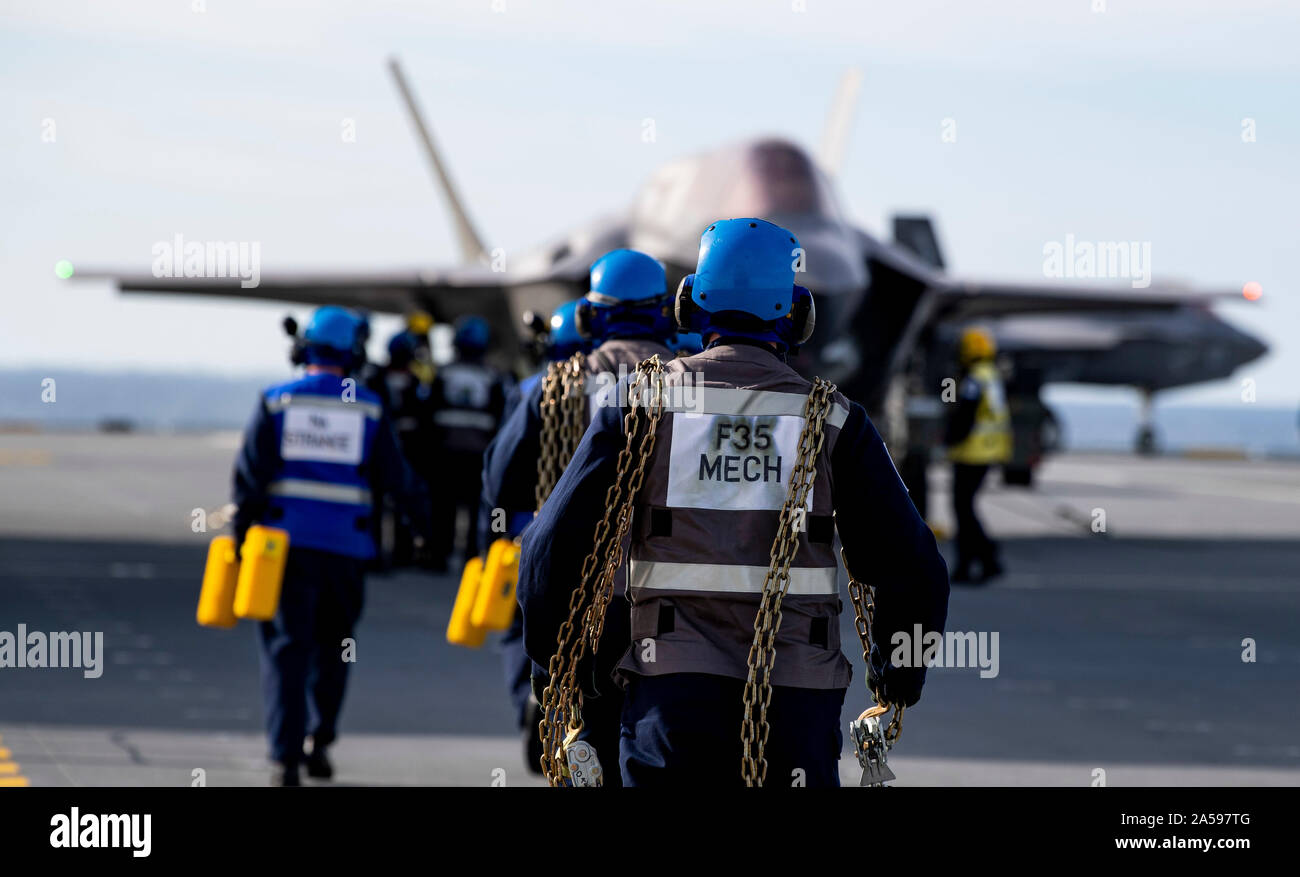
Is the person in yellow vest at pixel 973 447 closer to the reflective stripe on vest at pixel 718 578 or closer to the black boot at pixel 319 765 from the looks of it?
the black boot at pixel 319 765

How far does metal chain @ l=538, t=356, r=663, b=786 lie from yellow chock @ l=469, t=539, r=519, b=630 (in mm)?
2291

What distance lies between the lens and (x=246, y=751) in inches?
275

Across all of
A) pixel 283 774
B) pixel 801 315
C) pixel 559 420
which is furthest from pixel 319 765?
pixel 801 315

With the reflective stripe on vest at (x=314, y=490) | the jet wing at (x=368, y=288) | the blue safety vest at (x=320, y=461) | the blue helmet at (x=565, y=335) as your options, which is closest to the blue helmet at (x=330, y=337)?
the blue safety vest at (x=320, y=461)

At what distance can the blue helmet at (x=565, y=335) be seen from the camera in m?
6.32

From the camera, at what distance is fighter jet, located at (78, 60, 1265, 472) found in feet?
50.5

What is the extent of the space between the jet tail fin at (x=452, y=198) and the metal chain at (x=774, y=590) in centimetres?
2315

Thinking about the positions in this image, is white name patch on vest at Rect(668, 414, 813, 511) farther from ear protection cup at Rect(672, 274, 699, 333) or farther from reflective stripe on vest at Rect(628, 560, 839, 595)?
ear protection cup at Rect(672, 274, 699, 333)

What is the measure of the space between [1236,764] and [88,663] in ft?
20.6

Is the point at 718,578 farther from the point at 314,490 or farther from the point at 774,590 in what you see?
the point at 314,490

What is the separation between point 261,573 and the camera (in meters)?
6.29
